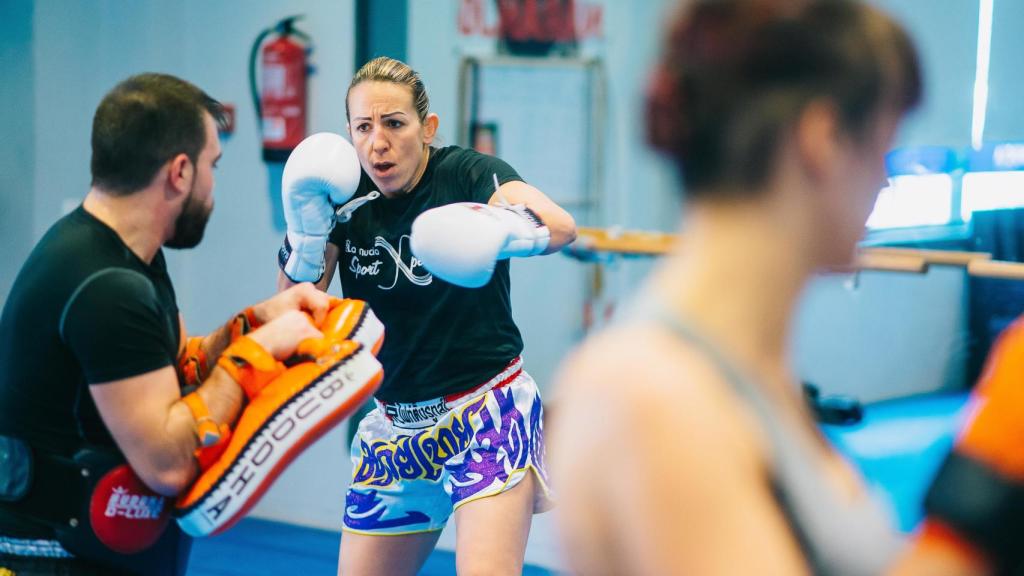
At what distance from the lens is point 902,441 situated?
5.07m

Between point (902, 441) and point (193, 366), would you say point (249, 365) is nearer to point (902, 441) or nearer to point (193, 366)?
point (193, 366)

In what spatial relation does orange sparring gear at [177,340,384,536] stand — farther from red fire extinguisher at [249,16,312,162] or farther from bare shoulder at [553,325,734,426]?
red fire extinguisher at [249,16,312,162]

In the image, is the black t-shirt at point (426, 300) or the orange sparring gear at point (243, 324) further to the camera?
the black t-shirt at point (426, 300)

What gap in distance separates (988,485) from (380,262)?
1.77m

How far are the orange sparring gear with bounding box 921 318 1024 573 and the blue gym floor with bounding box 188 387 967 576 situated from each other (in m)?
2.32

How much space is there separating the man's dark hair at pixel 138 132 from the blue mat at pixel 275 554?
2375 mm

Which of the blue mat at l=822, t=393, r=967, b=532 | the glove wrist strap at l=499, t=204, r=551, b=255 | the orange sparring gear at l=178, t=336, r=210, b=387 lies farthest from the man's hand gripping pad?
the blue mat at l=822, t=393, r=967, b=532

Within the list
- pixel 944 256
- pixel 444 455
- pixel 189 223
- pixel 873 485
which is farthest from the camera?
pixel 944 256

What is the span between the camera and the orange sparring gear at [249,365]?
1823 millimetres

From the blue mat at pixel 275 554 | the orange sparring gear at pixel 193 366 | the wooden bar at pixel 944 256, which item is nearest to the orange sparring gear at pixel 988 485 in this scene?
the orange sparring gear at pixel 193 366

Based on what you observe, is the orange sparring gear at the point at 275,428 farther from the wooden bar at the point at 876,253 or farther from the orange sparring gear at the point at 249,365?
the wooden bar at the point at 876,253

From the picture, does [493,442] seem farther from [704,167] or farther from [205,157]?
[704,167]

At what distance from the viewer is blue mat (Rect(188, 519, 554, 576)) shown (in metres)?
3.84

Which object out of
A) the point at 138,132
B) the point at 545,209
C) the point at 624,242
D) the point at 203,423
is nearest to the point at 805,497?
the point at 203,423
